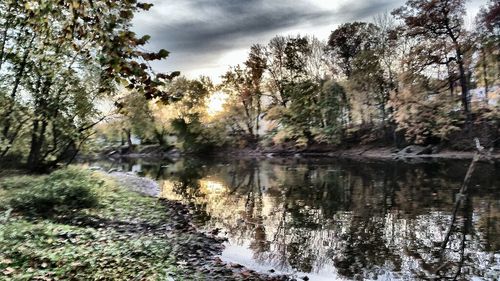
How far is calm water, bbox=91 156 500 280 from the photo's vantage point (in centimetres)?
928

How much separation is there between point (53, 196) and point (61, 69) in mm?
6110

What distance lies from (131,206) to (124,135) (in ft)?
239

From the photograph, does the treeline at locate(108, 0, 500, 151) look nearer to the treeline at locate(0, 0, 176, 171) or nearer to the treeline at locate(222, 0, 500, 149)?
the treeline at locate(222, 0, 500, 149)

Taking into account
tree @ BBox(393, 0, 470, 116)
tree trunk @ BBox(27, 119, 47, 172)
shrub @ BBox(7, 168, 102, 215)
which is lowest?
shrub @ BBox(7, 168, 102, 215)

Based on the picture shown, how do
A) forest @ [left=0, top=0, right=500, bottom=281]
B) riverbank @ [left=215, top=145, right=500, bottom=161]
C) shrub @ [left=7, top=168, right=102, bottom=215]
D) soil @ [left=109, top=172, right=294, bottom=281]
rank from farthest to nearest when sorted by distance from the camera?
1. riverbank @ [left=215, top=145, right=500, bottom=161]
2. shrub @ [left=7, top=168, right=102, bottom=215]
3. soil @ [left=109, top=172, right=294, bottom=281]
4. forest @ [left=0, top=0, right=500, bottom=281]

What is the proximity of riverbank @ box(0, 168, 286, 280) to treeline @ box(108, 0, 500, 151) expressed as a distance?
324 inches

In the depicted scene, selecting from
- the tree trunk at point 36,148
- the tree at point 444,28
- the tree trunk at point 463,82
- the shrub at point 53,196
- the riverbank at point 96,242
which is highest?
the tree at point 444,28

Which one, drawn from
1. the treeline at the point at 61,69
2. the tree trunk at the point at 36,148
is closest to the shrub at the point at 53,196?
the treeline at the point at 61,69

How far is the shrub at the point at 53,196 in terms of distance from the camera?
1323 centimetres

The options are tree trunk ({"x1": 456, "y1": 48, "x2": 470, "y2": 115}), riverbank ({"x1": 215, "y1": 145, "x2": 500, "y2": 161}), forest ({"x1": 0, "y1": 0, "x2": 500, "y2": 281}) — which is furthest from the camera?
riverbank ({"x1": 215, "y1": 145, "x2": 500, "y2": 161})

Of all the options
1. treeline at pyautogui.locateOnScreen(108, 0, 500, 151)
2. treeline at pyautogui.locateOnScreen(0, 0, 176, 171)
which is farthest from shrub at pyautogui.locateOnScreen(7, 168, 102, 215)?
treeline at pyautogui.locateOnScreen(108, 0, 500, 151)

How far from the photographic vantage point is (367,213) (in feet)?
50.1

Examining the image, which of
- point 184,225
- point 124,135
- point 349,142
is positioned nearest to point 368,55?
point 349,142

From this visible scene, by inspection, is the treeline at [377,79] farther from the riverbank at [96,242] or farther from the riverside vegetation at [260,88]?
the riverbank at [96,242]
